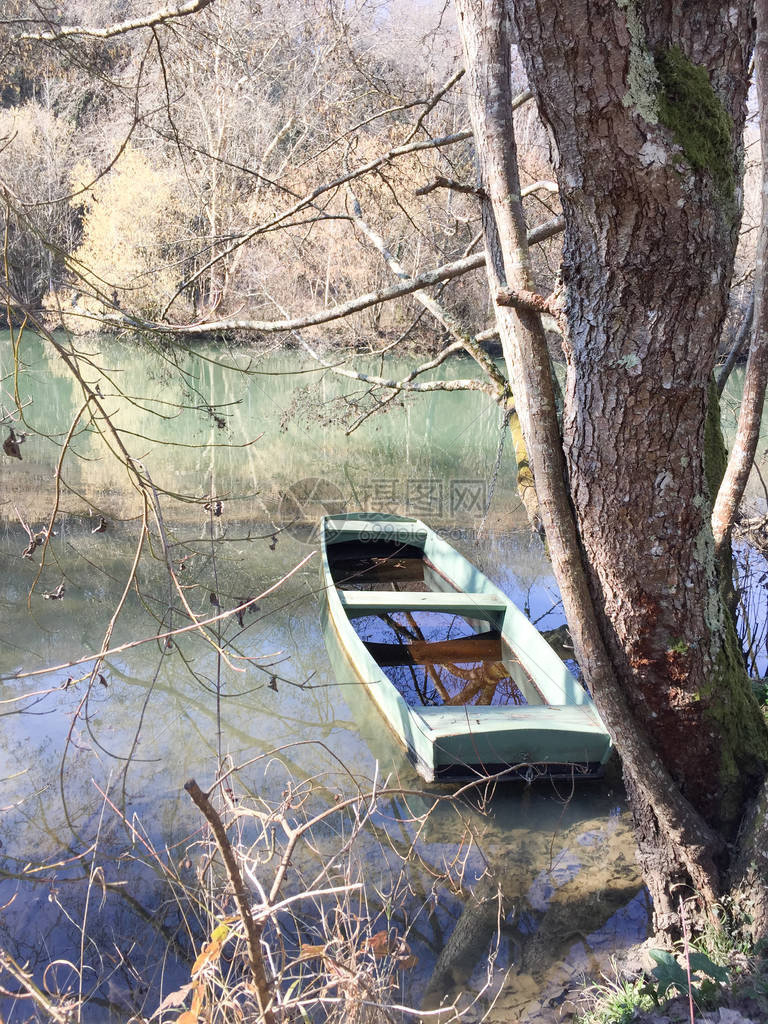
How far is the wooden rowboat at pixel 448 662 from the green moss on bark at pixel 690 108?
1.95 metres

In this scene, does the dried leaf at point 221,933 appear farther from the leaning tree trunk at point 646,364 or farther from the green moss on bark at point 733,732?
the green moss on bark at point 733,732

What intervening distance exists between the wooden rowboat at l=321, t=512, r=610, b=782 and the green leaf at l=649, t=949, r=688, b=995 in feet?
2.61

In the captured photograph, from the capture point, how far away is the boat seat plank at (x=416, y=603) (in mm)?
5285

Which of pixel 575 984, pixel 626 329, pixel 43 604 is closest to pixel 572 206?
pixel 626 329

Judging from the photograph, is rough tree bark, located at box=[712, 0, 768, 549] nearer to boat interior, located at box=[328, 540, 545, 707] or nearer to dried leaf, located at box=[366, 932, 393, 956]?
dried leaf, located at box=[366, 932, 393, 956]

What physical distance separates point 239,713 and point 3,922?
195 cm

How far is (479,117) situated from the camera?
8.27 feet

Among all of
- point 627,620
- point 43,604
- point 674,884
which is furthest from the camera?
point 43,604

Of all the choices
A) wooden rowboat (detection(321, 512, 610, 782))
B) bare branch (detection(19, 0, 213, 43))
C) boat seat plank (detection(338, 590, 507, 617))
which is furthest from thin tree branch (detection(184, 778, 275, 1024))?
boat seat plank (detection(338, 590, 507, 617))

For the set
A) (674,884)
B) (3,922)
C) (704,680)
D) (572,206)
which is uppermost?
(572,206)

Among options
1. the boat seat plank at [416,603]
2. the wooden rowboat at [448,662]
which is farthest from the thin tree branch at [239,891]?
the boat seat plank at [416,603]

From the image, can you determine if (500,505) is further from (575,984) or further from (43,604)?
(575,984)

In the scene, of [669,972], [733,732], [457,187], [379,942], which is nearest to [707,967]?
[669,972]

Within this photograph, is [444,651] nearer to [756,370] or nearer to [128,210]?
[756,370]
